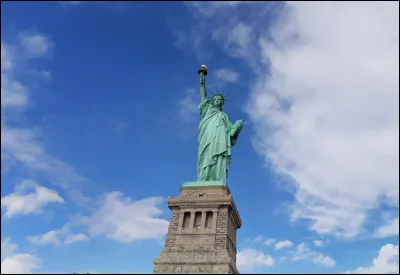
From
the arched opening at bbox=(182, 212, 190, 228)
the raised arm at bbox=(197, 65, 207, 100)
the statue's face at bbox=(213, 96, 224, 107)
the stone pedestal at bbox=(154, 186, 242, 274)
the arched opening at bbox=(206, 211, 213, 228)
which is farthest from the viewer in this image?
the raised arm at bbox=(197, 65, 207, 100)

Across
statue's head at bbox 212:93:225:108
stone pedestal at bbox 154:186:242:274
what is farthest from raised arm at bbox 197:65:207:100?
stone pedestal at bbox 154:186:242:274

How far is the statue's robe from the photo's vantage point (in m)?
27.0

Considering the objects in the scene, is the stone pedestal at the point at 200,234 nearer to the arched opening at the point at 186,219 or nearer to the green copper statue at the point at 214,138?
the arched opening at the point at 186,219

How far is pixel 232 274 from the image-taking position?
22438 mm

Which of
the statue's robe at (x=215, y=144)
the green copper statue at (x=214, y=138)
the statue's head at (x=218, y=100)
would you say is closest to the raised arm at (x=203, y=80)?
the green copper statue at (x=214, y=138)

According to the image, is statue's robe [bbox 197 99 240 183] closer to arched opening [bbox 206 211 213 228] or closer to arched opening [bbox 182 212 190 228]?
arched opening [bbox 206 211 213 228]

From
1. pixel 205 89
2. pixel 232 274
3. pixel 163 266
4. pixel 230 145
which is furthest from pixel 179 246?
pixel 205 89

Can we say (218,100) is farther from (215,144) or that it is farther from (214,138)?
(215,144)

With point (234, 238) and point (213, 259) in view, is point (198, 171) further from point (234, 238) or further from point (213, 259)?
point (213, 259)

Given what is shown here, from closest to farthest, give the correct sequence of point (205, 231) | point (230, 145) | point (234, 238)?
point (205, 231)
point (234, 238)
point (230, 145)

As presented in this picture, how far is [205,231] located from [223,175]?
4.35m

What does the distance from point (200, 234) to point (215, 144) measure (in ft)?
20.9

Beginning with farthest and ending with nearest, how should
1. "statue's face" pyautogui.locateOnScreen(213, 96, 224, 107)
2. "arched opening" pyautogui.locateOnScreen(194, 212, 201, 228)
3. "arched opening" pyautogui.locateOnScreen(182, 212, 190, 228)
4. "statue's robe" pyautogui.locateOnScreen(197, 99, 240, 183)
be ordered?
1. "statue's face" pyautogui.locateOnScreen(213, 96, 224, 107)
2. "statue's robe" pyautogui.locateOnScreen(197, 99, 240, 183)
3. "arched opening" pyautogui.locateOnScreen(182, 212, 190, 228)
4. "arched opening" pyautogui.locateOnScreen(194, 212, 201, 228)

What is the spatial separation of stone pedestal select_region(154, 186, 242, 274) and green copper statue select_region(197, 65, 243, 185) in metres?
1.57
